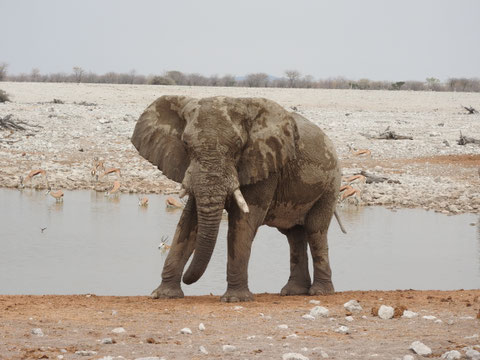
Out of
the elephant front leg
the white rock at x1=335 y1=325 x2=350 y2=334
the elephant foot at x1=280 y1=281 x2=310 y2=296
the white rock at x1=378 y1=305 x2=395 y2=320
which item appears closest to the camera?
the white rock at x1=335 y1=325 x2=350 y2=334

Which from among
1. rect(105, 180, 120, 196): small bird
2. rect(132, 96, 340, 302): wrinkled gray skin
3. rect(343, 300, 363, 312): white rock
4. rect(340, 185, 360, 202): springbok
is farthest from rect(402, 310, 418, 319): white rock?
rect(105, 180, 120, 196): small bird

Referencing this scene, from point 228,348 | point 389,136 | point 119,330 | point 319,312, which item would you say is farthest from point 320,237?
point 389,136

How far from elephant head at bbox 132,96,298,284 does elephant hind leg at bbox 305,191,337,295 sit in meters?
0.89

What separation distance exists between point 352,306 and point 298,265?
2040mm

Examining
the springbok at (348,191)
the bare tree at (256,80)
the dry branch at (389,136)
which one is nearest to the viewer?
the springbok at (348,191)

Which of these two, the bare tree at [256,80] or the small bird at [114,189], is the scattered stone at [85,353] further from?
the bare tree at [256,80]

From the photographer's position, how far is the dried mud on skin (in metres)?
6.22

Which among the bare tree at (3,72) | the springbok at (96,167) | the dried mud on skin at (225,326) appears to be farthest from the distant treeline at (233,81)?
the dried mud on skin at (225,326)

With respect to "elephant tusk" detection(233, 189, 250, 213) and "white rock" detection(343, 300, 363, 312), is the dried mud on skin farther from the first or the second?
"elephant tusk" detection(233, 189, 250, 213)

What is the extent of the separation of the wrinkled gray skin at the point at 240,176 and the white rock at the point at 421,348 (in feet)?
8.54

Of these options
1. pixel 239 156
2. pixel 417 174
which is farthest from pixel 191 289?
pixel 417 174

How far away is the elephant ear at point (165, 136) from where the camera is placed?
900cm

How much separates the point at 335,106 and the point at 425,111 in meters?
3.52

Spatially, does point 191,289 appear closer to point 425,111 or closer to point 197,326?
point 197,326
